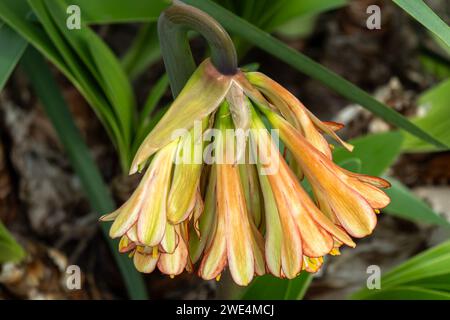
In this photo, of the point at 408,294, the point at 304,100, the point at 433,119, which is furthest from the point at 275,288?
the point at 304,100

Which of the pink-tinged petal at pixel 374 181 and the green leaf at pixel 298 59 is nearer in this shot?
the pink-tinged petal at pixel 374 181

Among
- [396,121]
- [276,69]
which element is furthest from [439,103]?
[396,121]

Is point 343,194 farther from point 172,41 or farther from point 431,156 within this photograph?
point 431,156

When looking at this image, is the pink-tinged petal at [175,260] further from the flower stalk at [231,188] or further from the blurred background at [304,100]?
the blurred background at [304,100]

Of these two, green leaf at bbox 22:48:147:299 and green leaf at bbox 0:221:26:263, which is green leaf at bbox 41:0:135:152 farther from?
green leaf at bbox 0:221:26:263

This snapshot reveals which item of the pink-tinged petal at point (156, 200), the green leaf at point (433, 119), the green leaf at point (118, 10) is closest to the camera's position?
the pink-tinged petal at point (156, 200)

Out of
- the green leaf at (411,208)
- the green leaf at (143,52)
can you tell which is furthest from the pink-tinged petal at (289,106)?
the green leaf at (143,52)

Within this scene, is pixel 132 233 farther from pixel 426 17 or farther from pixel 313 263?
pixel 426 17
